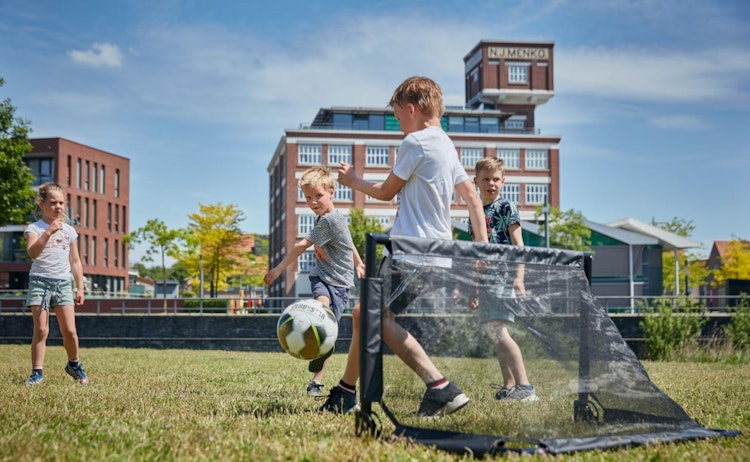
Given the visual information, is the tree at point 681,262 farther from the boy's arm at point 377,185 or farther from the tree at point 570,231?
the boy's arm at point 377,185

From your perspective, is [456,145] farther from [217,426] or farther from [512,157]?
[217,426]

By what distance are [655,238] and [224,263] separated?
29.1 metres

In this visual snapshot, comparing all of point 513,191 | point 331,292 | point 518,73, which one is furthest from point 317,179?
point 518,73

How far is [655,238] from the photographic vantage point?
2088 inches

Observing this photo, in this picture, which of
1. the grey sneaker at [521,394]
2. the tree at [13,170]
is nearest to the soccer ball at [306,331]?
the grey sneaker at [521,394]

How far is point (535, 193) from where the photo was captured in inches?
2911

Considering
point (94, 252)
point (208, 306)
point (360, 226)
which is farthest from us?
point (94, 252)

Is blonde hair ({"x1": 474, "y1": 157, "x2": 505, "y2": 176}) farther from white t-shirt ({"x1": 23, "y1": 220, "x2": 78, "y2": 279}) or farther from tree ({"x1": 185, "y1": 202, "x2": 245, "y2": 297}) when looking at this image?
tree ({"x1": 185, "y1": 202, "x2": 245, "y2": 297})

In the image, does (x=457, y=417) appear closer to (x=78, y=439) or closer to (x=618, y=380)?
(x=618, y=380)

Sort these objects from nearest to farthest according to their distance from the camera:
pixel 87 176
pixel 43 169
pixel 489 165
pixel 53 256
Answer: pixel 489 165 → pixel 53 256 → pixel 43 169 → pixel 87 176

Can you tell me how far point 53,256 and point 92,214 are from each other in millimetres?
66357

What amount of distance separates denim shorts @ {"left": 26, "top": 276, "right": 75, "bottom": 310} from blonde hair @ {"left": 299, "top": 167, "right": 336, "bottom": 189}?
3366mm

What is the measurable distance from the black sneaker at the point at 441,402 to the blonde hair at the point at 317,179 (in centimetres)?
240

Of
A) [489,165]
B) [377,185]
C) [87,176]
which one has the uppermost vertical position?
[87,176]
